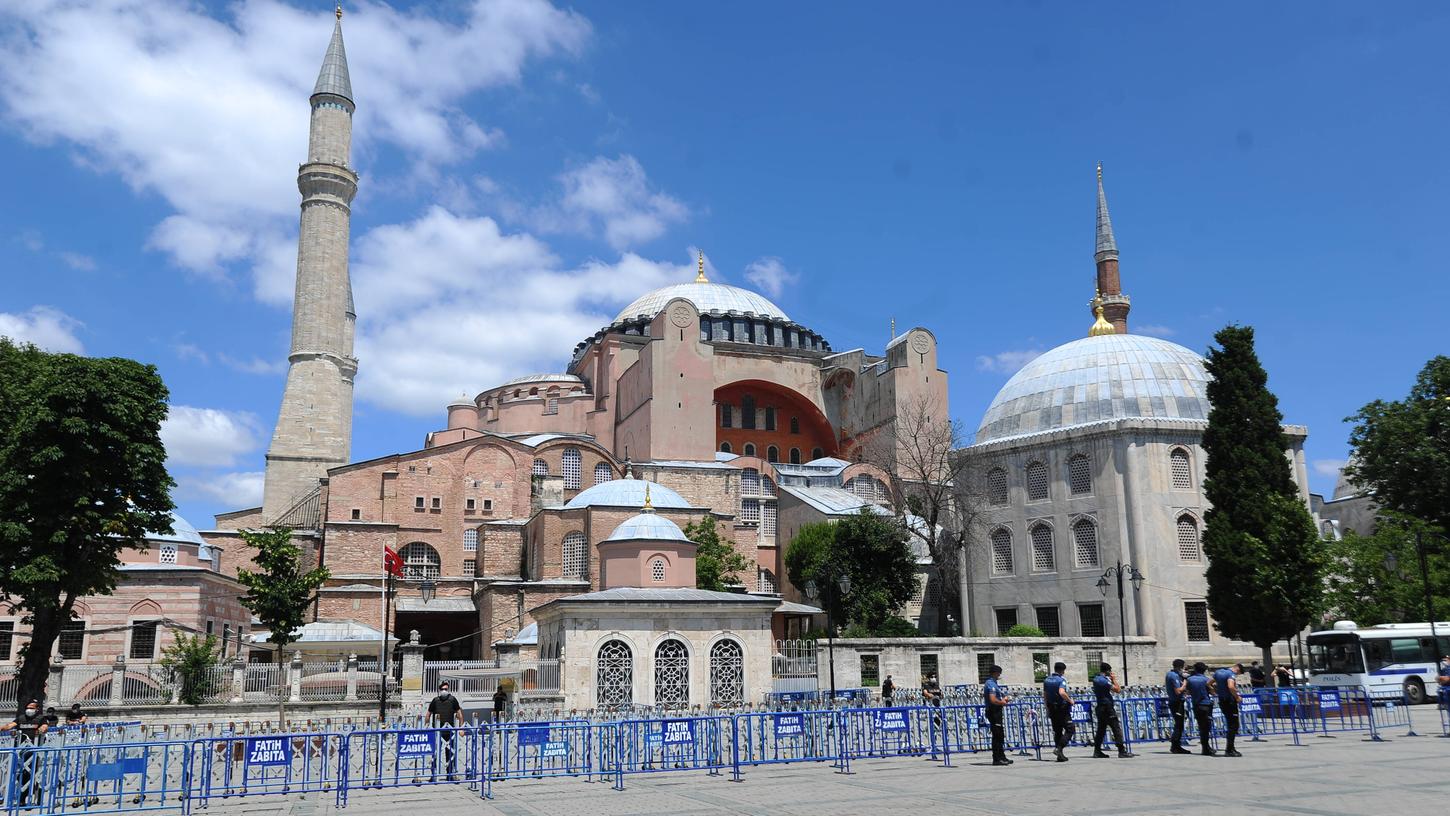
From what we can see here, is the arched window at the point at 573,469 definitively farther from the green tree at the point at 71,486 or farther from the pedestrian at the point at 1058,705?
the pedestrian at the point at 1058,705

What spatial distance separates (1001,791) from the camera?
1012 centimetres

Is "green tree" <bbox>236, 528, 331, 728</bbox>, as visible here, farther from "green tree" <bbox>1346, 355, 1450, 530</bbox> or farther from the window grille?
"green tree" <bbox>1346, 355, 1450, 530</bbox>

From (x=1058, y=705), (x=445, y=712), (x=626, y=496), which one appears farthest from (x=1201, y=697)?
(x=626, y=496)

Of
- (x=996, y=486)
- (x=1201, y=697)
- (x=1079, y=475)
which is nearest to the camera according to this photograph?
(x=1201, y=697)

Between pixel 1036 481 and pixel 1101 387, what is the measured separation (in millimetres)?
3604

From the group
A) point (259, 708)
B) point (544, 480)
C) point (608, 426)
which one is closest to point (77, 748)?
point (259, 708)

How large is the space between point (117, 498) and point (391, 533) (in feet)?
49.1

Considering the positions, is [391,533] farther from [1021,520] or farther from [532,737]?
[532,737]

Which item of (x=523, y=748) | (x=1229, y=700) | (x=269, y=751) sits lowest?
(x=523, y=748)

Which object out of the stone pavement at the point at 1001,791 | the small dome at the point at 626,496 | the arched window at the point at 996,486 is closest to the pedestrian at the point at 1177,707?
the stone pavement at the point at 1001,791

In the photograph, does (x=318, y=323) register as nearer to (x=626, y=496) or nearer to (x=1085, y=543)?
(x=626, y=496)

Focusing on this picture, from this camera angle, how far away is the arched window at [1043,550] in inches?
1304

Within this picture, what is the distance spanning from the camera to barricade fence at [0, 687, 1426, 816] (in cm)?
1023

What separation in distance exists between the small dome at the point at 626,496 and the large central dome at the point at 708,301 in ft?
65.5
